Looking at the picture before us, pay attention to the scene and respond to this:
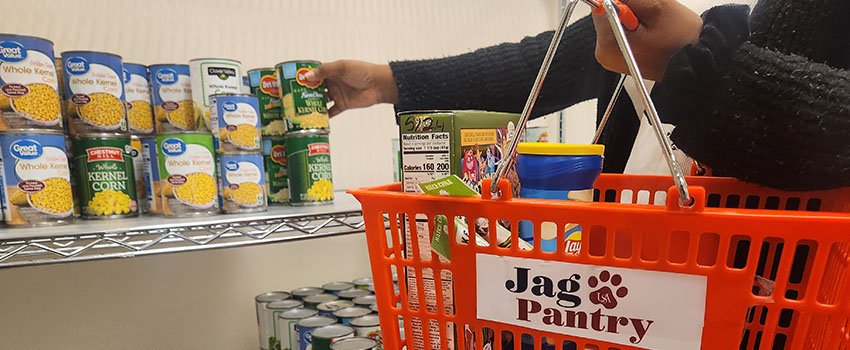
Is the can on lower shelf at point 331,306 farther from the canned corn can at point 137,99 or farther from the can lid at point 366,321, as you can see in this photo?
the canned corn can at point 137,99

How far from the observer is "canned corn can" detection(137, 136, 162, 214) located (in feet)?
2.52

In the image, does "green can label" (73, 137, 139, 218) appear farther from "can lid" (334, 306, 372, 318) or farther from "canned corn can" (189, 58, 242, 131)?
"can lid" (334, 306, 372, 318)

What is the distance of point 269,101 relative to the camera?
848 mm

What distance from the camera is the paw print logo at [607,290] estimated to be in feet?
0.99

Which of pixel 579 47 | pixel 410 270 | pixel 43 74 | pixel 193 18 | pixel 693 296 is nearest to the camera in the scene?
pixel 693 296

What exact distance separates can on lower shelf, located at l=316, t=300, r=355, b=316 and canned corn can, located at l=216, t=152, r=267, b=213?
10.4 inches

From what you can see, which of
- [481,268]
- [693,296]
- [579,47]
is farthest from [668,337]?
[579,47]

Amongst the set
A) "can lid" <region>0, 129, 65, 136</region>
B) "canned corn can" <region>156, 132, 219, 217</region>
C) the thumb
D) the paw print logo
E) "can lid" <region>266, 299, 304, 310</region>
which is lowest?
"can lid" <region>266, 299, 304, 310</region>

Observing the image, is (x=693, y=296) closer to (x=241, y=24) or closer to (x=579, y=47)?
(x=579, y=47)

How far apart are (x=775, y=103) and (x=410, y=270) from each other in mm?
327

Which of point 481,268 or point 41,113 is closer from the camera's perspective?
point 481,268

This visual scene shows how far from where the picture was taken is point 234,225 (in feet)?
2.30

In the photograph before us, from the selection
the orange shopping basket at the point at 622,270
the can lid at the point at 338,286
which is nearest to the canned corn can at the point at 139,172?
the can lid at the point at 338,286

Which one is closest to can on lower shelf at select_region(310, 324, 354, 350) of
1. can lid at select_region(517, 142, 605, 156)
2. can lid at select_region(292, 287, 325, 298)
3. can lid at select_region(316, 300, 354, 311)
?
can lid at select_region(316, 300, 354, 311)
